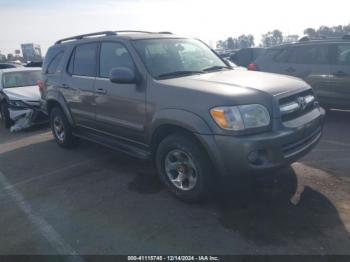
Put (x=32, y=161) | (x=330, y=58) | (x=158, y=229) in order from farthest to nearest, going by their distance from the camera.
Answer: (x=330, y=58) → (x=32, y=161) → (x=158, y=229)

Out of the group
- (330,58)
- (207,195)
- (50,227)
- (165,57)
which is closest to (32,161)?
(50,227)

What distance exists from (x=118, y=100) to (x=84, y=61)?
52.6 inches

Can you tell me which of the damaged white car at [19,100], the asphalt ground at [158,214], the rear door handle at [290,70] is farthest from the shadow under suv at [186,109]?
the damaged white car at [19,100]

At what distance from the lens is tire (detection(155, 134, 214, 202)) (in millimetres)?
3662

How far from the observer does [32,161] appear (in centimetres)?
601

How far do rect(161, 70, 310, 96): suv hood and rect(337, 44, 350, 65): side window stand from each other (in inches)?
128

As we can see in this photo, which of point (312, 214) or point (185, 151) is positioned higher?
point (185, 151)

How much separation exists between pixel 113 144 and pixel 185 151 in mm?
1562

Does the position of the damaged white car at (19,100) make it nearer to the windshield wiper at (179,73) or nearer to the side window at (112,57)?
the side window at (112,57)

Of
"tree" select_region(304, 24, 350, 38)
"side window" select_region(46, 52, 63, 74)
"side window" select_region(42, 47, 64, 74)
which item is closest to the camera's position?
"side window" select_region(46, 52, 63, 74)

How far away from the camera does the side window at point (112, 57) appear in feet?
14.8

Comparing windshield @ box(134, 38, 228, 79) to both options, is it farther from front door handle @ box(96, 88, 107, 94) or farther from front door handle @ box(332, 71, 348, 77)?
front door handle @ box(332, 71, 348, 77)

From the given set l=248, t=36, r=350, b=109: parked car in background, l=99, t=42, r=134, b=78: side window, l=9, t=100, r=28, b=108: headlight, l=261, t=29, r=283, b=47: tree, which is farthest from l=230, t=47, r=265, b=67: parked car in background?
l=261, t=29, r=283, b=47: tree

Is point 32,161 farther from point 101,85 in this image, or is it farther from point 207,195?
point 207,195
